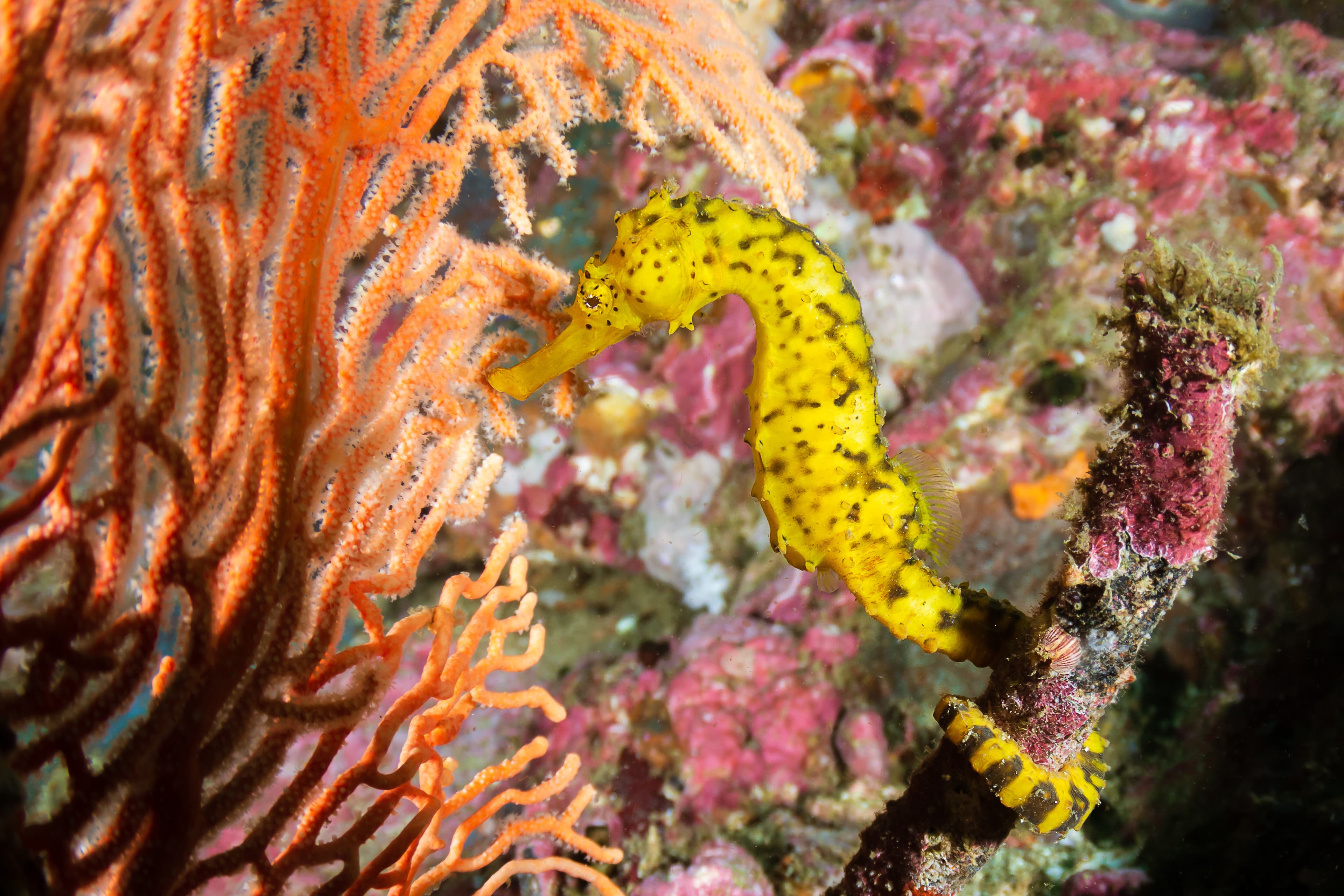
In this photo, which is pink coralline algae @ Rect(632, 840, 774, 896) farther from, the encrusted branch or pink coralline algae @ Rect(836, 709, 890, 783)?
the encrusted branch

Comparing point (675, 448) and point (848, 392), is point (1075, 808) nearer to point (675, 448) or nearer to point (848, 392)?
point (848, 392)

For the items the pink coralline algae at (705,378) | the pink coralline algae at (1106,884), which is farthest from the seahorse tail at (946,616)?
the pink coralline algae at (705,378)

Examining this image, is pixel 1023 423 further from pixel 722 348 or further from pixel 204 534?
pixel 204 534

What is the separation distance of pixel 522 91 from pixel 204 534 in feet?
6.19

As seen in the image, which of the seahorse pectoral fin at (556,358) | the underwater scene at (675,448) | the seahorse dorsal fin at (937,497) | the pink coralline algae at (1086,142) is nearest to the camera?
the underwater scene at (675,448)

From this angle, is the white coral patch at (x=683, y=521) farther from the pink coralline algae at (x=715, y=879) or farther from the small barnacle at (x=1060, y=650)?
the small barnacle at (x=1060, y=650)

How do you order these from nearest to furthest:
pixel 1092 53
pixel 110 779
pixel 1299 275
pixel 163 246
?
pixel 110 779
pixel 163 246
pixel 1299 275
pixel 1092 53

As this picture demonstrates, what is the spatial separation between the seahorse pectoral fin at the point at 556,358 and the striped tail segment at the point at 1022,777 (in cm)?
173

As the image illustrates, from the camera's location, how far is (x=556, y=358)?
2486 millimetres

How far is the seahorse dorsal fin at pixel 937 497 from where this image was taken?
2.95 metres

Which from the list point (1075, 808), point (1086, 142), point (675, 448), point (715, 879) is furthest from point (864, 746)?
point (1086, 142)

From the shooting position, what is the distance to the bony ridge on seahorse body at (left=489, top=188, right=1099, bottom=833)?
2.52 metres

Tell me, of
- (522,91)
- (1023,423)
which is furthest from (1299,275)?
(522,91)

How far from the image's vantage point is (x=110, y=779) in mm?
1695
